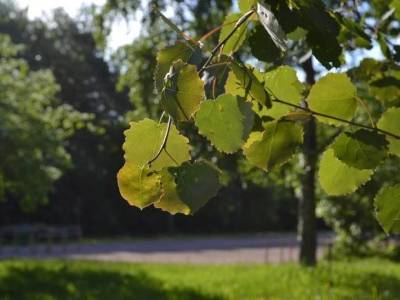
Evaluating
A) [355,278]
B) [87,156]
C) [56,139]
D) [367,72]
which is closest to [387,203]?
[367,72]

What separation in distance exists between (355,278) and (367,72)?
8.61m

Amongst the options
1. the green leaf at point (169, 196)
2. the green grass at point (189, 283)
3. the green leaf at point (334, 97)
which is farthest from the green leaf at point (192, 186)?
the green grass at point (189, 283)

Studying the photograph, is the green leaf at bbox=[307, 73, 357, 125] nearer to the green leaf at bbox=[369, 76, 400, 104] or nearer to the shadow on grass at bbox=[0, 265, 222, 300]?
the green leaf at bbox=[369, 76, 400, 104]

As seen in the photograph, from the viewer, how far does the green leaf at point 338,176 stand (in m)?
0.96

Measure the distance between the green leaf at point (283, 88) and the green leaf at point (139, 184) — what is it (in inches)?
7.9

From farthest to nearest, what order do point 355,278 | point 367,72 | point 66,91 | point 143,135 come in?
point 66,91 < point 355,278 < point 367,72 < point 143,135

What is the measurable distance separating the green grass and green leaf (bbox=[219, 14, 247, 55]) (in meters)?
6.24

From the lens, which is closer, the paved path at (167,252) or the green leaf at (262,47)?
the green leaf at (262,47)

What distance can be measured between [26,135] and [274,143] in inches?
418

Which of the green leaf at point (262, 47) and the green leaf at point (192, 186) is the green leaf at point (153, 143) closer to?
the green leaf at point (192, 186)

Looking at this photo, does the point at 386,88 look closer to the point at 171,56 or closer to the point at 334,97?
the point at 334,97

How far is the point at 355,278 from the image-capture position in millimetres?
9766

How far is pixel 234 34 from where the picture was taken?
983 mm

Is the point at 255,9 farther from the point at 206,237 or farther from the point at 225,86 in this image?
the point at 206,237
